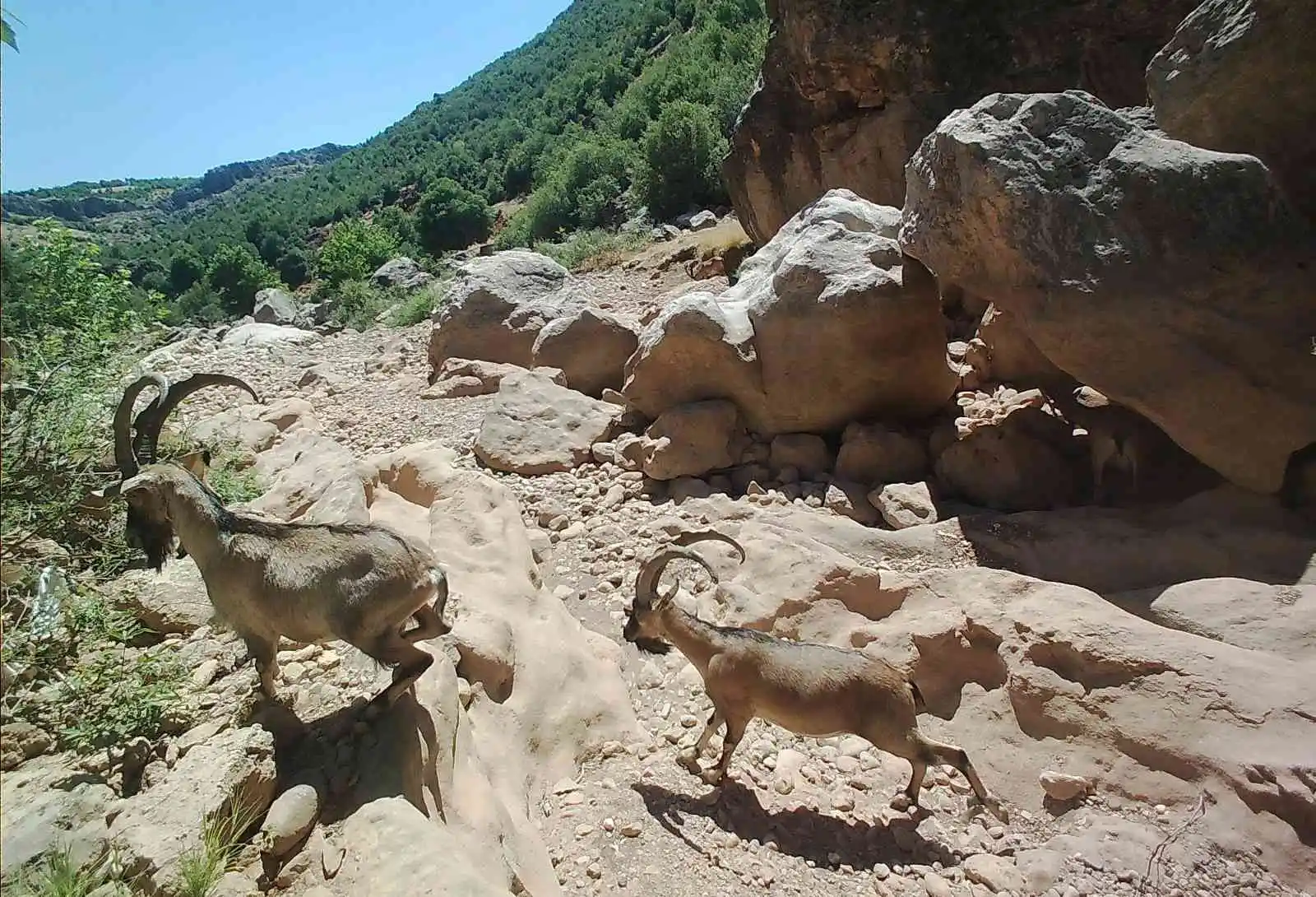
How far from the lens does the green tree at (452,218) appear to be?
42062 millimetres

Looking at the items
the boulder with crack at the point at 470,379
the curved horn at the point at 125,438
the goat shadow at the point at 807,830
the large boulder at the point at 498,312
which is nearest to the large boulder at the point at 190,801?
the curved horn at the point at 125,438

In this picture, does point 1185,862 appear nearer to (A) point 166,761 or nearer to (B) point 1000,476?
(B) point 1000,476

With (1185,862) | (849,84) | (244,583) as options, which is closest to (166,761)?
(244,583)

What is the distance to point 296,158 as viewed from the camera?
6825cm

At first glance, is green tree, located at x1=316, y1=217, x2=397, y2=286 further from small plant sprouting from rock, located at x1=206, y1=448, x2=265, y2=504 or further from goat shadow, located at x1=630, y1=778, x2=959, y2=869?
goat shadow, located at x1=630, y1=778, x2=959, y2=869

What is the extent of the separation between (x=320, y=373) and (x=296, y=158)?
6634 centimetres

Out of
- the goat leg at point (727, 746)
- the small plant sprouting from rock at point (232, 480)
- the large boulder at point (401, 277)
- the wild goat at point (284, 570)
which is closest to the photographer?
the wild goat at point (284, 570)

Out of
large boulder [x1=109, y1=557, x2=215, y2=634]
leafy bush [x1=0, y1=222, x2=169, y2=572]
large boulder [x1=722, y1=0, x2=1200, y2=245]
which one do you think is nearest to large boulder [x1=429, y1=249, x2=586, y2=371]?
large boulder [x1=722, y1=0, x2=1200, y2=245]

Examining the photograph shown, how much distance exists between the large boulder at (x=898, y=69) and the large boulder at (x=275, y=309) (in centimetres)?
1337

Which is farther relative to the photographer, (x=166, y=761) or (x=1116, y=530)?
(x=1116, y=530)

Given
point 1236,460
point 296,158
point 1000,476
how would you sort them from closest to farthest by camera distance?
point 1236,460
point 1000,476
point 296,158

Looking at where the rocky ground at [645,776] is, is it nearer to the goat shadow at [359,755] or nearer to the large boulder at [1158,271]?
the goat shadow at [359,755]

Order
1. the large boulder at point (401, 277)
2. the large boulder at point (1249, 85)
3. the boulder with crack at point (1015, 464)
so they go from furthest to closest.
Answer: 1. the large boulder at point (401, 277)
2. the boulder with crack at point (1015, 464)
3. the large boulder at point (1249, 85)

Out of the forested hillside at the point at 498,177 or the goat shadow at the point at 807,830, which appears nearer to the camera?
the goat shadow at the point at 807,830
